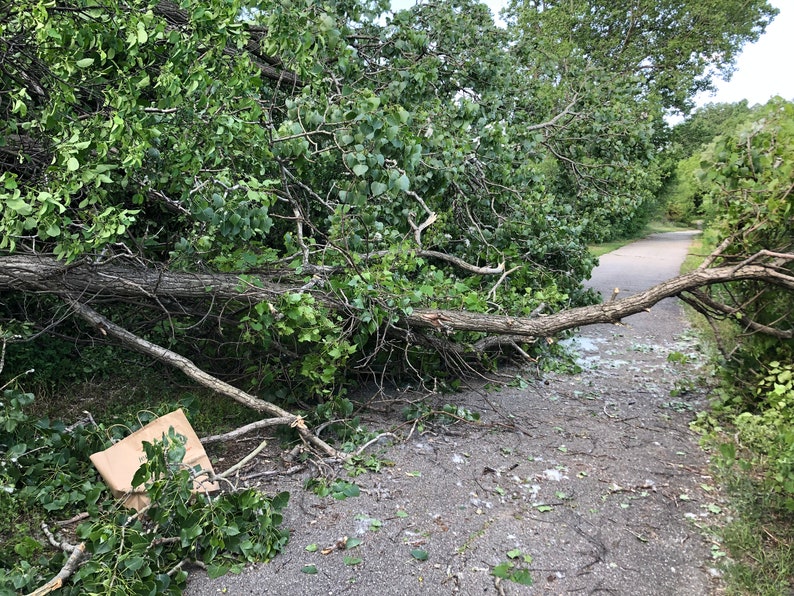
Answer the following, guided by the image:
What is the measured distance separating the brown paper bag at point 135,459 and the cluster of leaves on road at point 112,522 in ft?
0.26

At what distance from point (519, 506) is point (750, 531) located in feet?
3.77

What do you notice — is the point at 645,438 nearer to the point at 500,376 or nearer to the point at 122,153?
the point at 500,376

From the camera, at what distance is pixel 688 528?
2.88 meters

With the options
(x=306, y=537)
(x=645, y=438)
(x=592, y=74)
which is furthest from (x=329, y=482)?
(x=592, y=74)

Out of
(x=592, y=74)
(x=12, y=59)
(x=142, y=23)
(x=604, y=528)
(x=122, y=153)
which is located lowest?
(x=604, y=528)

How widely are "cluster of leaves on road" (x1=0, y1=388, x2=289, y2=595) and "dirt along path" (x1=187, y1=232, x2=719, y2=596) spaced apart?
0.51 feet

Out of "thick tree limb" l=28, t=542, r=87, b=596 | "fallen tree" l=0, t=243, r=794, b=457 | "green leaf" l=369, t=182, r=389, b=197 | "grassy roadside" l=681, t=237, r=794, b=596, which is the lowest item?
"thick tree limb" l=28, t=542, r=87, b=596

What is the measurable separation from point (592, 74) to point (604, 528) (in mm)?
6546

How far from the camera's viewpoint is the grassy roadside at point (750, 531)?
2.40 m

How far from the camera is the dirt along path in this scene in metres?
2.44

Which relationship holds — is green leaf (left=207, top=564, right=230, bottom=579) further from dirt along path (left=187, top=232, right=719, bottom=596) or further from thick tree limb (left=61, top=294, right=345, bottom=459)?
thick tree limb (left=61, top=294, right=345, bottom=459)

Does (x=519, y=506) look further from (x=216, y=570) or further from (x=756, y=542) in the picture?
(x=216, y=570)

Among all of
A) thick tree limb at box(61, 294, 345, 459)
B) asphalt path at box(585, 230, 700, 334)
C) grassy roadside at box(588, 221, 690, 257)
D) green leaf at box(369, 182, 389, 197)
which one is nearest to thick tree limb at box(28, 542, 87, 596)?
thick tree limb at box(61, 294, 345, 459)

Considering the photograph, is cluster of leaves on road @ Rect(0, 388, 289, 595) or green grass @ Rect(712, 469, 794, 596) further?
green grass @ Rect(712, 469, 794, 596)
